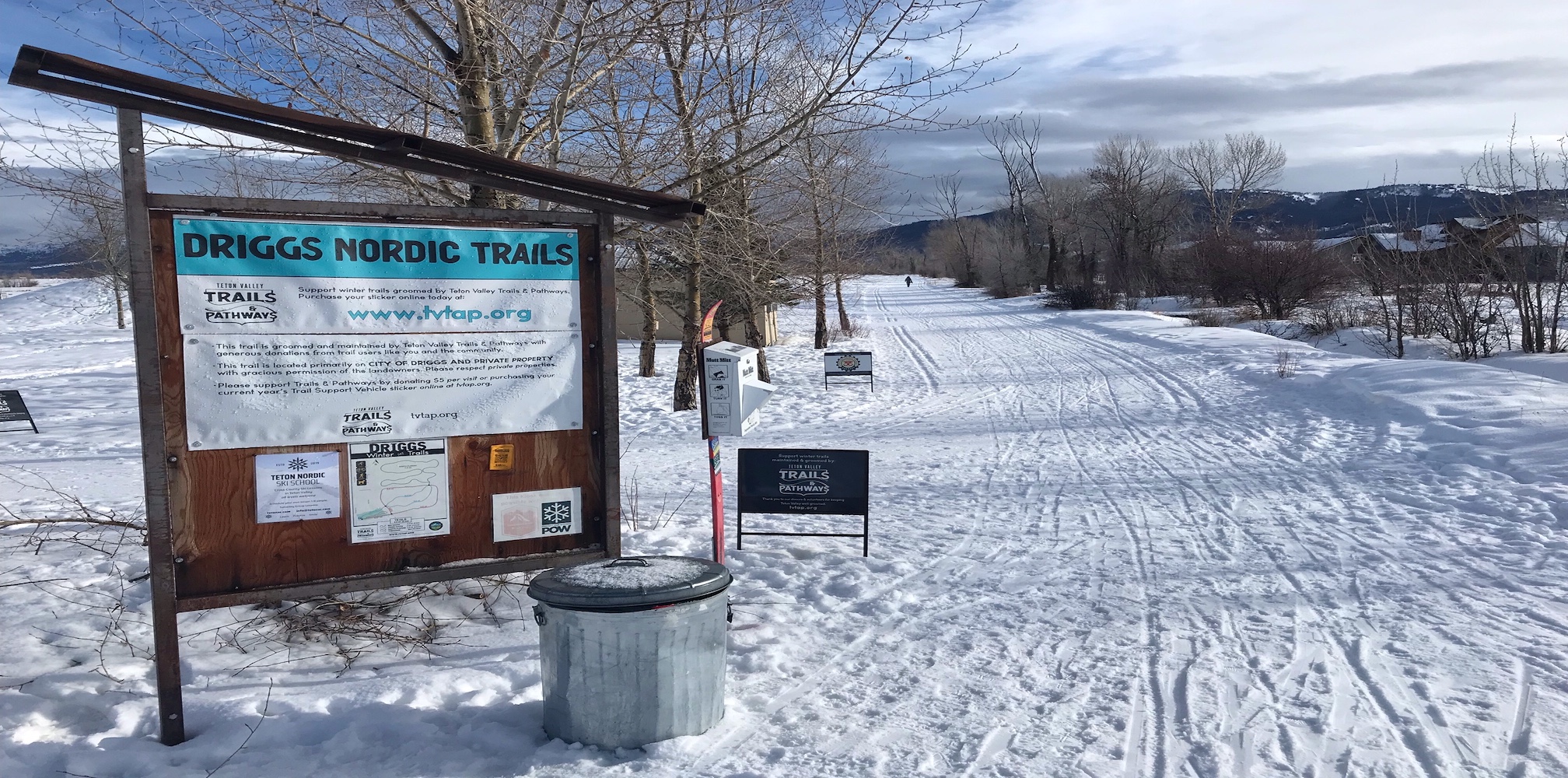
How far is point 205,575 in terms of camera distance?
13.6 ft

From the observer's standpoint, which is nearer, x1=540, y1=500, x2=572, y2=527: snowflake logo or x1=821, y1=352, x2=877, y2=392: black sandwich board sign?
x1=540, y1=500, x2=572, y2=527: snowflake logo

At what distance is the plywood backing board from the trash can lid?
714 mm

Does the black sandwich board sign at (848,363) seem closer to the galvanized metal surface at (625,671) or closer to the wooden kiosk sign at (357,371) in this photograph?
the wooden kiosk sign at (357,371)

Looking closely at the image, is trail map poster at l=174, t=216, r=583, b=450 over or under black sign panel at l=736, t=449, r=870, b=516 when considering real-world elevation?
over

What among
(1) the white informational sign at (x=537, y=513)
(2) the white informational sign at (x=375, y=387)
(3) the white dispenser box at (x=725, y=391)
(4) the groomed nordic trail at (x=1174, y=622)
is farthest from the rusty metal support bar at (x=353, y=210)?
(4) the groomed nordic trail at (x=1174, y=622)

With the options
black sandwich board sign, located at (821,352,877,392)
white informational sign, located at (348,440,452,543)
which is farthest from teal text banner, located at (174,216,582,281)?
black sandwich board sign, located at (821,352,877,392)

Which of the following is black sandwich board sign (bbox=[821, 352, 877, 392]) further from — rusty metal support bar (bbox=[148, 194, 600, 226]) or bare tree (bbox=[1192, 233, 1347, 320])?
bare tree (bbox=[1192, 233, 1347, 320])

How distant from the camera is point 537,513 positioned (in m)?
4.84

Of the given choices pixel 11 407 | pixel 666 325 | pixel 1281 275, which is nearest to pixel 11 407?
pixel 11 407

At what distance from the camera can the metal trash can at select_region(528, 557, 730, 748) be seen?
12.7ft

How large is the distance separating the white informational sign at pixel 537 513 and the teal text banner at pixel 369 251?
3.49 ft

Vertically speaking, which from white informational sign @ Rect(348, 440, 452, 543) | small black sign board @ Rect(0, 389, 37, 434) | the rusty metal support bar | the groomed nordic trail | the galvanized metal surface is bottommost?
the groomed nordic trail

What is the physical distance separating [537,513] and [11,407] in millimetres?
12102

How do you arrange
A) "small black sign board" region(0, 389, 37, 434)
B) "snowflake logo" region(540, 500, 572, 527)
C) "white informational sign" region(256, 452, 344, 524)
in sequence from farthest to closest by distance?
"small black sign board" region(0, 389, 37, 434) < "snowflake logo" region(540, 500, 572, 527) < "white informational sign" region(256, 452, 344, 524)
